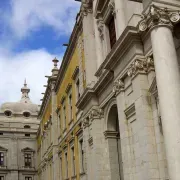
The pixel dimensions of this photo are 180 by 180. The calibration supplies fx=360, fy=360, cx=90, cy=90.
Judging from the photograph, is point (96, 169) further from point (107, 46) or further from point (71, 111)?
point (71, 111)

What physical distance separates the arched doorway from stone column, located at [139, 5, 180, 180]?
533 cm

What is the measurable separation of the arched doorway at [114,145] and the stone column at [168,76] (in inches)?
210

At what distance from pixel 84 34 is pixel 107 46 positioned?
9.89 feet

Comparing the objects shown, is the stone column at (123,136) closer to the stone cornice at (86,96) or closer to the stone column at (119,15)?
the stone column at (119,15)

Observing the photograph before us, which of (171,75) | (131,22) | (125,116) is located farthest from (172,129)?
(131,22)

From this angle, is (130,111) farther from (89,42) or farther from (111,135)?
(89,42)

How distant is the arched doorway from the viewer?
15.4m

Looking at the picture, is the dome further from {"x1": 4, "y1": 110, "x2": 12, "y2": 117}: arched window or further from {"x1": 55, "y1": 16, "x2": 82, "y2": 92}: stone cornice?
{"x1": 55, "y1": 16, "x2": 82, "y2": 92}: stone cornice

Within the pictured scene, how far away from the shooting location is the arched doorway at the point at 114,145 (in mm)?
15375

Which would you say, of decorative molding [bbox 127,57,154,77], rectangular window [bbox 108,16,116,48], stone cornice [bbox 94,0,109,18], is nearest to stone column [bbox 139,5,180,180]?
decorative molding [bbox 127,57,154,77]

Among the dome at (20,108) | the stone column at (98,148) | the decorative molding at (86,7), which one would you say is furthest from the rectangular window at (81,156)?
the dome at (20,108)

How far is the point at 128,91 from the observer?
Result: 41.9 ft

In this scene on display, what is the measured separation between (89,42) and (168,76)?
908 centimetres

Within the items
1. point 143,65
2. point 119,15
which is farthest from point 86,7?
point 143,65
